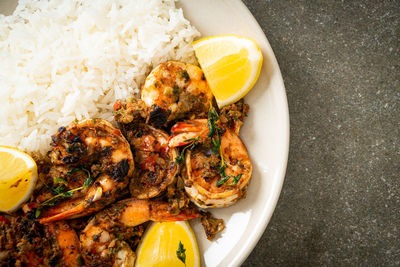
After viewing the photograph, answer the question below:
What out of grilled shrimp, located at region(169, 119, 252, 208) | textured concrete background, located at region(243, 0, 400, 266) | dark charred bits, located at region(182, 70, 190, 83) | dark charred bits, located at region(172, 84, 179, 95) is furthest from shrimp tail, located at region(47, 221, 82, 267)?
textured concrete background, located at region(243, 0, 400, 266)

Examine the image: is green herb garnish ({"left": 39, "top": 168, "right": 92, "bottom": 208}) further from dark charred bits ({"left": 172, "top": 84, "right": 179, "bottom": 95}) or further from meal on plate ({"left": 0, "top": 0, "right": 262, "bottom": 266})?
dark charred bits ({"left": 172, "top": 84, "right": 179, "bottom": 95})

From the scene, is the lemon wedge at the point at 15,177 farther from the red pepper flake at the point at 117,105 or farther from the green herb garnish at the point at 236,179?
the green herb garnish at the point at 236,179

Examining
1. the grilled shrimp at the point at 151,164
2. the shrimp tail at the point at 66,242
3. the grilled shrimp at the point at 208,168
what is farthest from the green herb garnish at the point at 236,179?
the shrimp tail at the point at 66,242

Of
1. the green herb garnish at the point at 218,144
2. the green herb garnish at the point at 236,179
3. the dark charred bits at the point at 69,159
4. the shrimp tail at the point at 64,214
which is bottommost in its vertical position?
the green herb garnish at the point at 236,179

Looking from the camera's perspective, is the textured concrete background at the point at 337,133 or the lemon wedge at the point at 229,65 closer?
the lemon wedge at the point at 229,65

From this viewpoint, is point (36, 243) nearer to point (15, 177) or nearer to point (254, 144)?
point (15, 177)

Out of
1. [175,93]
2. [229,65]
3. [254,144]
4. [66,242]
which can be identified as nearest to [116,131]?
[175,93]

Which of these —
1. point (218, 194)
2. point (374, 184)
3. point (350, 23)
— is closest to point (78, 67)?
point (218, 194)
